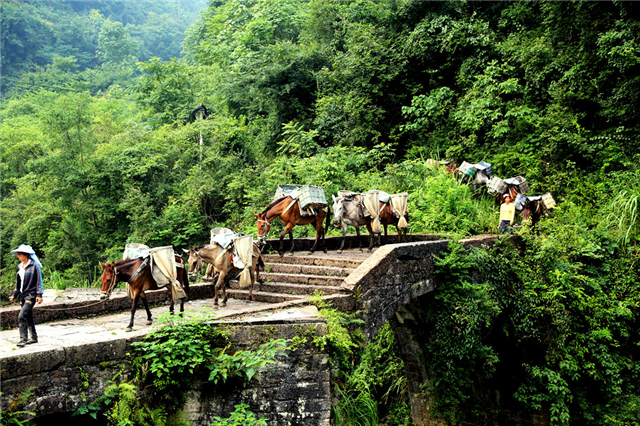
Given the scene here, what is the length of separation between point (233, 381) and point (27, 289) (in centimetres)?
242

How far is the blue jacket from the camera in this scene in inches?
207

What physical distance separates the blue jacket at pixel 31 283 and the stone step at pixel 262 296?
3.54 metres

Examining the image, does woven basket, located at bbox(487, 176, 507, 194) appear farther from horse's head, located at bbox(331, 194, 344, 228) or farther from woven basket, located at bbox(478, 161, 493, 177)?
horse's head, located at bbox(331, 194, 344, 228)

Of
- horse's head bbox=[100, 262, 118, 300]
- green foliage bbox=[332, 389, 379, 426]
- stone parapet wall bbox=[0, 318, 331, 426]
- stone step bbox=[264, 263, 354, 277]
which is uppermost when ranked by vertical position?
horse's head bbox=[100, 262, 118, 300]

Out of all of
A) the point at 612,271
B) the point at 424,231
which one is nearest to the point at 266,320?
the point at 424,231

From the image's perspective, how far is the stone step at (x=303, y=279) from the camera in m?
8.24

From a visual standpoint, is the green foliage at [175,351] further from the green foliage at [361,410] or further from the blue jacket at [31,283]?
the green foliage at [361,410]

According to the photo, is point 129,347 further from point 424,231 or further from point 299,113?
point 299,113

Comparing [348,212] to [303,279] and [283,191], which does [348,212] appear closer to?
[283,191]

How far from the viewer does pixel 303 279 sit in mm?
8586

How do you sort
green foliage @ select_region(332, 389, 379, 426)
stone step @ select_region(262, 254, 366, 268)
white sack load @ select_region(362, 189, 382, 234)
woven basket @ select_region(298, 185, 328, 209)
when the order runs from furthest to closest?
green foliage @ select_region(332, 389, 379, 426) → white sack load @ select_region(362, 189, 382, 234) → woven basket @ select_region(298, 185, 328, 209) → stone step @ select_region(262, 254, 366, 268)

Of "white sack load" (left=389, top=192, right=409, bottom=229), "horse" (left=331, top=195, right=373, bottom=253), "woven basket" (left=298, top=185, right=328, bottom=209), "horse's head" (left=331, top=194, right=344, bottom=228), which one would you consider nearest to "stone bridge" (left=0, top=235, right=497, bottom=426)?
"woven basket" (left=298, top=185, right=328, bottom=209)

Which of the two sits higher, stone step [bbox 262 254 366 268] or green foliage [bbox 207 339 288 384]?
stone step [bbox 262 254 366 268]

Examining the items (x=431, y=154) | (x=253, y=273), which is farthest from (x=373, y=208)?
(x=431, y=154)
